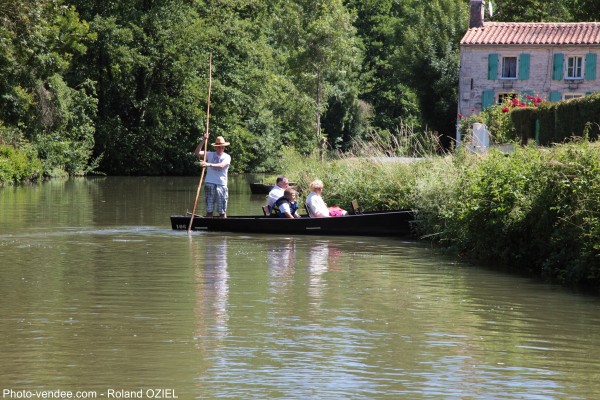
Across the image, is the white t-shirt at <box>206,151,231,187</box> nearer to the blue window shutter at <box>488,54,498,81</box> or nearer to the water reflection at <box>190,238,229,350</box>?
the water reflection at <box>190,238,229,350</box>

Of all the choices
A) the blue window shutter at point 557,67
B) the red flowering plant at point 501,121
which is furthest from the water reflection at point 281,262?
the blue window shutter at point 557,67

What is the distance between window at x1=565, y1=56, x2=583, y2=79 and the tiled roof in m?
1.04

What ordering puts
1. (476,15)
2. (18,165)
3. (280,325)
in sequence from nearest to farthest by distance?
(280,325) < (18,165) < (476,15)

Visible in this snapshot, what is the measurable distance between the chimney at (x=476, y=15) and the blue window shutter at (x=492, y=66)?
219 centimetres

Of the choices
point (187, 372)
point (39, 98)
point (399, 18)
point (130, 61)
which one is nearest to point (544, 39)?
point (130, 61)

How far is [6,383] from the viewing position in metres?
9.02

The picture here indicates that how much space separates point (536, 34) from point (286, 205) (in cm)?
3403

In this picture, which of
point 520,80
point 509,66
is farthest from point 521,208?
point 509,66

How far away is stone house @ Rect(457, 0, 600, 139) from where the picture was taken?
2063 inches

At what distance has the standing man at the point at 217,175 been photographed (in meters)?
22.3

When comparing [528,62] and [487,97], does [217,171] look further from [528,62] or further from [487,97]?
[528,62]

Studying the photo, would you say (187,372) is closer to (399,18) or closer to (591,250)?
(591,250)

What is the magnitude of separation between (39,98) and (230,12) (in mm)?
12615

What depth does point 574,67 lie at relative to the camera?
52.9 m
